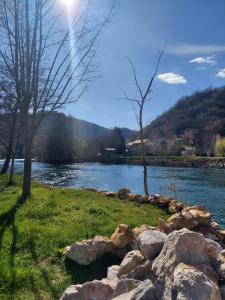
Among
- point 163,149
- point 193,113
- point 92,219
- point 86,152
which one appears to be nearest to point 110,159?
point 86,152

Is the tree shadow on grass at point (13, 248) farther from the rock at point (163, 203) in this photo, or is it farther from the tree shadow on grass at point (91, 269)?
the rock at point (163, 203)

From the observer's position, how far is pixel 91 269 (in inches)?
271

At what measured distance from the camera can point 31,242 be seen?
7844mm

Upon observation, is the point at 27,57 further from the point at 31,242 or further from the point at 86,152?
the point at 86,152

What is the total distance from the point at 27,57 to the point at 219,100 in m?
175

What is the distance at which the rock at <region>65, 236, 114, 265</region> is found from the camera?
22.9 ft

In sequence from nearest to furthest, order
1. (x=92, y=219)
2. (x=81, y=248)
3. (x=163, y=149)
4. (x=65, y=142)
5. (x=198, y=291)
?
(x=198, y=291)
(x=81, y=248)
(x=92, y=219)
(x=65, y=142)
(x=163, y=149)

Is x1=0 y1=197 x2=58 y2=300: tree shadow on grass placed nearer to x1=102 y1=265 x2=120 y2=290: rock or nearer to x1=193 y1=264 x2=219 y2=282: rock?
x1=102 y1=265 x2=120 y2=290: rock

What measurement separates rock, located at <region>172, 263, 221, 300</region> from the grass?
2445mm

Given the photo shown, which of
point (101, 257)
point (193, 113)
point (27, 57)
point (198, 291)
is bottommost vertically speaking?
point (101, 257)

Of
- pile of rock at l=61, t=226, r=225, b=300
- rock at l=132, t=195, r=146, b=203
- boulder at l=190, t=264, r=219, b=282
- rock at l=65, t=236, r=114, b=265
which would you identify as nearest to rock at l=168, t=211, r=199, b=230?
rock at l=65, t=236, r=114, b=265

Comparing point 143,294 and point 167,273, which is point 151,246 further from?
point 143,294

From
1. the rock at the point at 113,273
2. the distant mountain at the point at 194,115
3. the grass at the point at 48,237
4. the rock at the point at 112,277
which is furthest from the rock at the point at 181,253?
the distant mountain at the point at 194,115

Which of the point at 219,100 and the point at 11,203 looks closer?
the point at 11,203
